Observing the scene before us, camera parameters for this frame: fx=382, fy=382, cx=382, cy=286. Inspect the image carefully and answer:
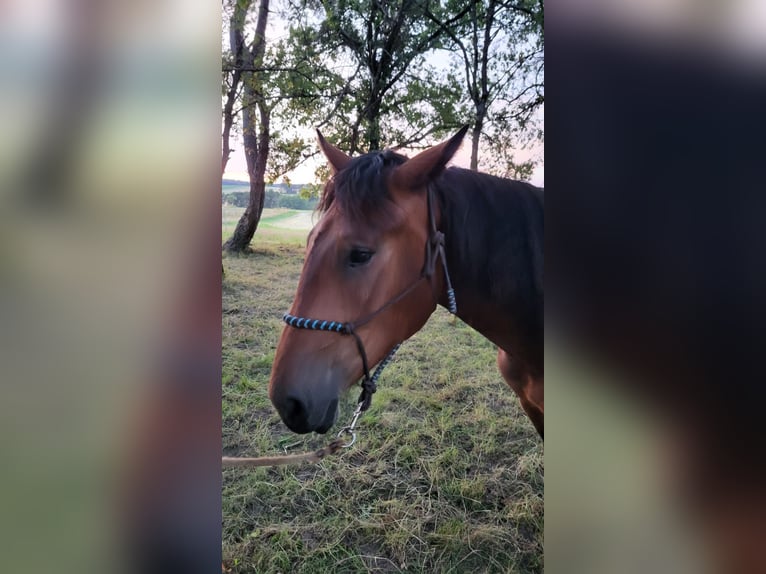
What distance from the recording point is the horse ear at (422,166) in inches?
48.7

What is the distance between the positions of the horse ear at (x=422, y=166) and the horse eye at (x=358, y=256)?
257mm

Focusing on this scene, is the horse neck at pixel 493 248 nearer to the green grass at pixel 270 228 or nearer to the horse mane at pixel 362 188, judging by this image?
the horse mane at pixel 362 188

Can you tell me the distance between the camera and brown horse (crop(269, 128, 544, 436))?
1.12 m

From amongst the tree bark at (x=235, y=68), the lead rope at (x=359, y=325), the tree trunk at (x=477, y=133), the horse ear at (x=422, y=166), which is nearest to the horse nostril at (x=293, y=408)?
the lead rope at (x=359, y=325)

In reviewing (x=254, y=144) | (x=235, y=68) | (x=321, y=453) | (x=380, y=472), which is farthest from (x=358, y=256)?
(x=380, y=472)

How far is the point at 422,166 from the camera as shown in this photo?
125cm

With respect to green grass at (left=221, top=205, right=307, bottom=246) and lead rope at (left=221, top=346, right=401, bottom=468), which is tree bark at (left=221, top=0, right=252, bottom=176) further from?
lead rope at (left=221, top=346, right=401, bottom=468)

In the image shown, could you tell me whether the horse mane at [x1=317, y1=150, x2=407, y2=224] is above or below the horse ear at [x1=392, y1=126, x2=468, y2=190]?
below

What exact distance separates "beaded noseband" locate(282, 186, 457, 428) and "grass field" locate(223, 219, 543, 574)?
80 millimetres

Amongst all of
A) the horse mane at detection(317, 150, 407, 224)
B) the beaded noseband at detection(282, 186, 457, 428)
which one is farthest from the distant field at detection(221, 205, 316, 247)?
the beaded noseband at detection(282, 186, 457, 428)
